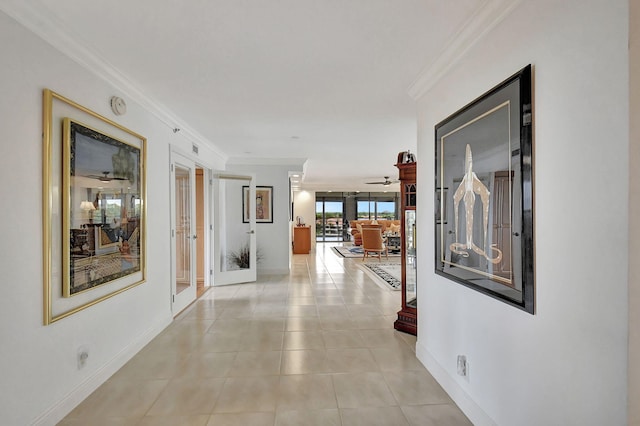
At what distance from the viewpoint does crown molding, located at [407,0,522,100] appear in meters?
1.69

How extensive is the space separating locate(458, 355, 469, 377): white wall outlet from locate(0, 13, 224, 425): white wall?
2.52m

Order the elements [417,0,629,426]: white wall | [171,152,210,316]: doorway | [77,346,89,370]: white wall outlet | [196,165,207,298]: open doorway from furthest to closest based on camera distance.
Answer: [196,165,207,298]: open doorway
[171,152,210,316]: doorway
[77,346,89,370]: white wall outlet
[417,0,629,426]: white wall

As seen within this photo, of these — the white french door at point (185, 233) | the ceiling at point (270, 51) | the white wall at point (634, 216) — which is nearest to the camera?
the white wall at point (634, 216)

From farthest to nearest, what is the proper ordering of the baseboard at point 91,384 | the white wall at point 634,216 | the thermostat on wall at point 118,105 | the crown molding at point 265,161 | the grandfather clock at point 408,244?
the crown molding at point 265,161, the grandfather clock at point 408,244, the thermostat on wall at point 118,105, the baseboard at point 91,384, the white wall at point 634,216

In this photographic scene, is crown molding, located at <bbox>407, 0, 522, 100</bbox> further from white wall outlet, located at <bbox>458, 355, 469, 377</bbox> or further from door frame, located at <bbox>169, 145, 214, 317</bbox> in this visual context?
door frame, located at <bbox>169, 145, 214, 317</bbox>

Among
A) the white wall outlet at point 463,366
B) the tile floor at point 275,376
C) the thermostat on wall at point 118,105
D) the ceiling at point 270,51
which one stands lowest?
the tile floor at point 275,376

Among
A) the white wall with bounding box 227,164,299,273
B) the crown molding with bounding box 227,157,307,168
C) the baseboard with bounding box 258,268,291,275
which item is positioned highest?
the crown molding with bounding box 227,157,307,168

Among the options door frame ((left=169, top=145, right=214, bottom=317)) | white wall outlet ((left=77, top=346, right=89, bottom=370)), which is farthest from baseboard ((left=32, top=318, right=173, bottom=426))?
door frame ((left=169, top=145, right=214, bottom=317))

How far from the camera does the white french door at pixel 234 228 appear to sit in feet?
18.6

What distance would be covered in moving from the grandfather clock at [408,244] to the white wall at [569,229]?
1.50m

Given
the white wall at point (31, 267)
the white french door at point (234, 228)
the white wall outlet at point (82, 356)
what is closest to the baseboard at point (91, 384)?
the white wall at point (31, 267)

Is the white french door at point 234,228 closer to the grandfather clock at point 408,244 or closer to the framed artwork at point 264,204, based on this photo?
the framed artwork at point 264,204

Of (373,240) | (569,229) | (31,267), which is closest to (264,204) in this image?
(373,240)

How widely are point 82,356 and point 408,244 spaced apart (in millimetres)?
2909
